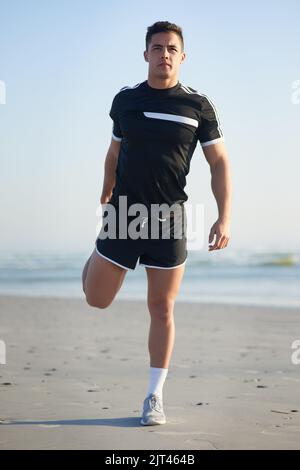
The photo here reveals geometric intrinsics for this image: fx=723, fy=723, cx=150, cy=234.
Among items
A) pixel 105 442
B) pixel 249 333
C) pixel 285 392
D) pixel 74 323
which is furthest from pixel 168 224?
pixel 74 323

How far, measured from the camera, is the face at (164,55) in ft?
12.7

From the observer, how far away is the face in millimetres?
3871

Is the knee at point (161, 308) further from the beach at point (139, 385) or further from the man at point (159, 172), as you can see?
the beach at point (139, 385)

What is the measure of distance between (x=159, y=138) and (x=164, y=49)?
0.49 m

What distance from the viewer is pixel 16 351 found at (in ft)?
21.0

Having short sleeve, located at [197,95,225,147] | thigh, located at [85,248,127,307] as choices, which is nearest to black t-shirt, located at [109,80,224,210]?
short sleeve, located at [197,95,225,147]

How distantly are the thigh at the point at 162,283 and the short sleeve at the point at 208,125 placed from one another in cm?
72

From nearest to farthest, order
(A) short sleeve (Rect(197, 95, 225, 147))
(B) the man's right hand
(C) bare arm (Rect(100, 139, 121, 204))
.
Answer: (A) short sleeve (Rect(197, 95, 225, 147)) → (C) bare arm (Rect(100, 139, 121, 204)) → (B) the man's right hand

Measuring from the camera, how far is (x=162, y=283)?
13.0 feet

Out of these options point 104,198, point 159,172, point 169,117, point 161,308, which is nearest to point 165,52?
point 169,117

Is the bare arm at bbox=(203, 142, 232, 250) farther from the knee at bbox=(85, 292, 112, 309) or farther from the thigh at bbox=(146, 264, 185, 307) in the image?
the knee at bbox=(85, 292, 112, 309)
